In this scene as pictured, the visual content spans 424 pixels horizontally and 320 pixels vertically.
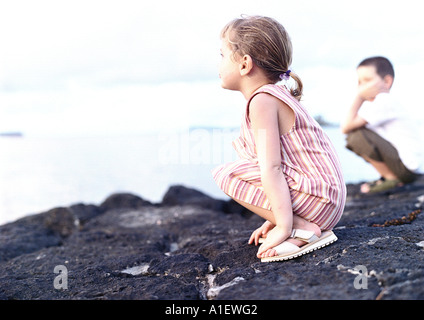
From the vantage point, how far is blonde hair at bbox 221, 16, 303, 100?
213 centimetres

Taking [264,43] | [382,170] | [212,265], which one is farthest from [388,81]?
[212,265]

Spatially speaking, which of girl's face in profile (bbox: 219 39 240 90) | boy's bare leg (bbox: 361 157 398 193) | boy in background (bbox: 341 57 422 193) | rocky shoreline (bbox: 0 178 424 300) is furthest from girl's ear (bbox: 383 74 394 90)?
girl's face in profile (bbox: 219 39 240 90)

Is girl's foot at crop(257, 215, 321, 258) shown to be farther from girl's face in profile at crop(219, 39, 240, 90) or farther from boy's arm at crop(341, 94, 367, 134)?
boy's arm at crop(341, 94, 367, 134)

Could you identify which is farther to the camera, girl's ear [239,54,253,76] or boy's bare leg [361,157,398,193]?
boy's bare leg [361,157,398,193]

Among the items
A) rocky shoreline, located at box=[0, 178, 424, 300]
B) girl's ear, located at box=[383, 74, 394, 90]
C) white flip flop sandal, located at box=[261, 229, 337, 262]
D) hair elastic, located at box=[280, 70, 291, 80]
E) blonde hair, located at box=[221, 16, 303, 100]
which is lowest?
rocky shoreline, located at box=[0, 178, 424, 300]

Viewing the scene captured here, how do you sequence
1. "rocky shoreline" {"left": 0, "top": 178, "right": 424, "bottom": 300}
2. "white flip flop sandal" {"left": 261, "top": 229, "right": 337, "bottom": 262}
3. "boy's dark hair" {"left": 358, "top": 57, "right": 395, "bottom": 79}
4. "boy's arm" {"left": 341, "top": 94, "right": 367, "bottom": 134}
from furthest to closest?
"boy's arm" {"left": 341, "top": 94, "right": 367, "bottom": 134}, "boy's dark hair" {"left": 358, "top": 57, "right": 395, "bottom": 79}, "white flip flop sandal" {"left": 261, "top": 229, "right": 337, "bottom": 262}, "rocky shoreline" {"left": 0, "top": 178, "right": 424, "bottom": 300}

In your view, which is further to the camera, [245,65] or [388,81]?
[388,81]

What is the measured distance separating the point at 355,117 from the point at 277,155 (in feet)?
9.18

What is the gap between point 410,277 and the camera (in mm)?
1603

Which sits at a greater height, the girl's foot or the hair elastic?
the hair elastic

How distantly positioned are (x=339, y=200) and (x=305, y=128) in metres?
0.38

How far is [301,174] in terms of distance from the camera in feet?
6.96

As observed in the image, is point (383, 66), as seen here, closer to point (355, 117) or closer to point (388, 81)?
point (388, 81)
